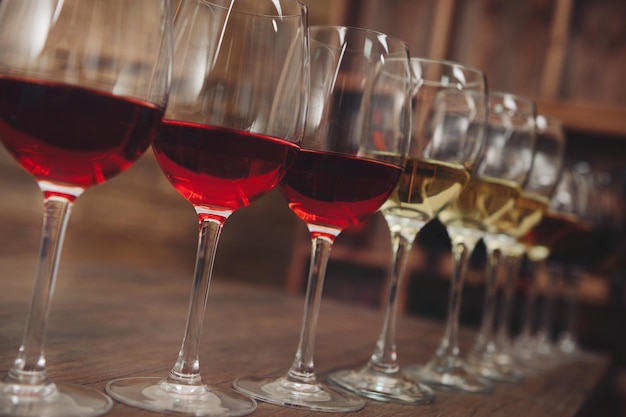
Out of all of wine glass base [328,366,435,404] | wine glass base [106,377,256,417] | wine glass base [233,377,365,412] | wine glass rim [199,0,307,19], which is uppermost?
wine glass rim [199,0,307,19]

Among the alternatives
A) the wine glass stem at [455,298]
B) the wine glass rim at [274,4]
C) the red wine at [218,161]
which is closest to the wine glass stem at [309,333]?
the red wine at [218,161]

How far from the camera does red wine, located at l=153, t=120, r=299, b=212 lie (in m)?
0.59

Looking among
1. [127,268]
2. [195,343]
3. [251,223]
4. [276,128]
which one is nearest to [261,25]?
[276,128]

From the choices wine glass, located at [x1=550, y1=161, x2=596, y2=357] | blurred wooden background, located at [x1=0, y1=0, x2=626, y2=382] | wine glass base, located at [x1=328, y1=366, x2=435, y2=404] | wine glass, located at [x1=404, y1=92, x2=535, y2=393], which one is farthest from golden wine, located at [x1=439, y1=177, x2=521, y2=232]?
blurred wooden background, located at [x1=0, y1=0, x2=626, y2=382]

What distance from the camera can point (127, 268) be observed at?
1.50 metres

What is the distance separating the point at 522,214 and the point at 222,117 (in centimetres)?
65

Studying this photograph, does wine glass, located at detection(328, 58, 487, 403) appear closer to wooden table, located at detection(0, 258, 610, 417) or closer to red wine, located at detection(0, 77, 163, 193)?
wooden table, located at detection(0, 258, 610, 417)

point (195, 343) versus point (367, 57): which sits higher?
point (367, 57)

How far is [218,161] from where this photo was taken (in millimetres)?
596

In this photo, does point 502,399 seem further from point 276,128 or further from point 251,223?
point 251,223

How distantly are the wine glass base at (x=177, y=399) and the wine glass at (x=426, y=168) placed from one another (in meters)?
0.20

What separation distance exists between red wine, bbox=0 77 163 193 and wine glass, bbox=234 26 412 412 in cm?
19

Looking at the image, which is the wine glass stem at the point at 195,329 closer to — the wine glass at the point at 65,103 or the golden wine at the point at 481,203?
the wine glass at the point at 65,103

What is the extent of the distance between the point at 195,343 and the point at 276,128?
0.18 meters
